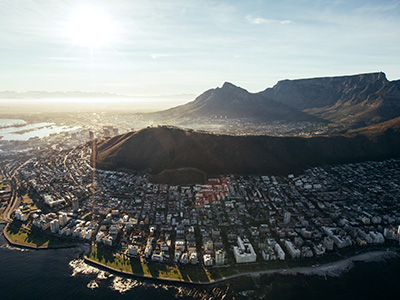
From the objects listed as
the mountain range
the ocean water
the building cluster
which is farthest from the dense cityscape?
the mountain range

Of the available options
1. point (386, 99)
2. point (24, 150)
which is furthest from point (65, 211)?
point (386, 99)

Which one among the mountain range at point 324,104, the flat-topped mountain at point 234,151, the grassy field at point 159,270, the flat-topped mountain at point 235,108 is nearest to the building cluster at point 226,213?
the grassy field at point 159,270

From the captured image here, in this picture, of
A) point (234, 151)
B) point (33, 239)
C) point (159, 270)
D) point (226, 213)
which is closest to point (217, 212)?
point (226, 213)

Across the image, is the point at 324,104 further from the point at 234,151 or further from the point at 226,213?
the point at 226,213

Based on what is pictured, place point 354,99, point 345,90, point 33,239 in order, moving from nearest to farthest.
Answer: point 33,239 → point 354,99 → point 345,90

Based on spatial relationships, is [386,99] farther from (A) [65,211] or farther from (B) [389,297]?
(A) [65,211]

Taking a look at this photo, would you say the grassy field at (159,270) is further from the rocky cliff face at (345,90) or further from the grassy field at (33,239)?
the rocky cliff face at (345,90)

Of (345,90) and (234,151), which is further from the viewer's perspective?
(345,90)

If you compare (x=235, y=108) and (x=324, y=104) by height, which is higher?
(x=324, y=104)
